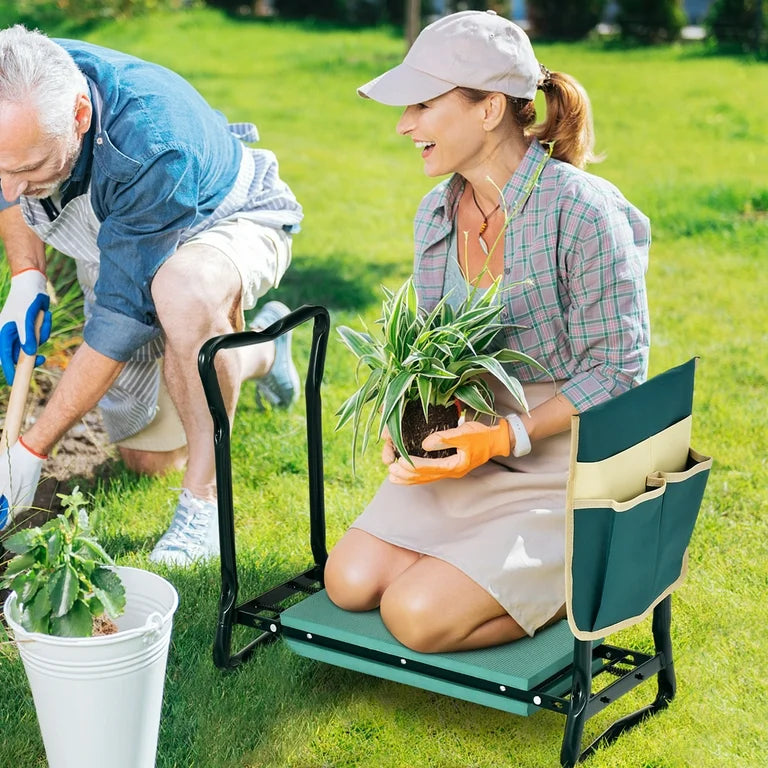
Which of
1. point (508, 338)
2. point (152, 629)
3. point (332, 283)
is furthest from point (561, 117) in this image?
point (332, 283)

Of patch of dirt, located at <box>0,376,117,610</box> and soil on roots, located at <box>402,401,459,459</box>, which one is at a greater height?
soil on roots, located at <box>402,401,459,459</box>

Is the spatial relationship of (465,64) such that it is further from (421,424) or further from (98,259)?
(98,259)

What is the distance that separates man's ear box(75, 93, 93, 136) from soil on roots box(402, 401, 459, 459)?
110 centimetres

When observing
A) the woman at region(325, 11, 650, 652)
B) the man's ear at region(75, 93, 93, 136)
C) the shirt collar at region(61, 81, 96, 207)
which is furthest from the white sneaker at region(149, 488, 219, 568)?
the man's ear at region(75, 93, 93, 136)

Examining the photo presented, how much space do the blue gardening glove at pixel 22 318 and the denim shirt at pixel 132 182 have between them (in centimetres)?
16

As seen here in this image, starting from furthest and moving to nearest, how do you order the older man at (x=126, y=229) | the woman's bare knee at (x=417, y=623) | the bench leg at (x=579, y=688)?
the older man at (x=126, y=229)
the woman's bare knee at (x=417, y=623)
the bench leg at (x=579, y=688)

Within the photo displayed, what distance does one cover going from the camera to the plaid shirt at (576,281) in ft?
8.77

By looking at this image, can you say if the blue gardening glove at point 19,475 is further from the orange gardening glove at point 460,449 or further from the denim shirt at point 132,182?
the orange gardening glove at point 460,449

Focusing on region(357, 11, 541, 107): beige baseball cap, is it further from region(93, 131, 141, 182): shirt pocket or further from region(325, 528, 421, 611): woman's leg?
region(325, 528, 421, 611): woman's leg

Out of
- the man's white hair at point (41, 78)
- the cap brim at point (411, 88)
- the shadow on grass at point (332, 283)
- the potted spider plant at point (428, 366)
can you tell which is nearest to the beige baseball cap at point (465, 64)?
the cap brim at point (411, 88)

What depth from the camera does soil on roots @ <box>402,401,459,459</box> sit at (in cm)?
276

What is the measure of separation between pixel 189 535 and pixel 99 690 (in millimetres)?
1145

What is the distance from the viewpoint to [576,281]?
8.89 ft

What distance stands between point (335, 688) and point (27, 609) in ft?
2.71
